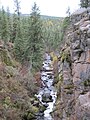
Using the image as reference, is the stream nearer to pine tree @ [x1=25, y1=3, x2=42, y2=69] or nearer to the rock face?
pine tree @ [x1=25, y1=3, x2=42, y2=69]

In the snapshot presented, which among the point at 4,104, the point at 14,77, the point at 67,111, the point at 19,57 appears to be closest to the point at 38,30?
the point at 19,57

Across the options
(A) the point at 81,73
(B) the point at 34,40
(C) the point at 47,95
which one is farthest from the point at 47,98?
(A) the point at 81,73

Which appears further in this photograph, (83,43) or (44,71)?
(44,71)

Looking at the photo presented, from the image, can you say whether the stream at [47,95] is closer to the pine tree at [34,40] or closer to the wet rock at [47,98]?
the wet rock at [47,98]

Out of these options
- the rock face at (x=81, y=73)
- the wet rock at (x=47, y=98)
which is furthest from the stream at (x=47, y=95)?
the rock face at (x=81, y=73)

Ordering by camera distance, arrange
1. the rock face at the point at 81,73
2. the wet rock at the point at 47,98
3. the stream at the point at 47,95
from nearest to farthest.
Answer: the rock face at the point at 81,73 → the stream at the point at 47,95 → the wet rock at the point at 47,98

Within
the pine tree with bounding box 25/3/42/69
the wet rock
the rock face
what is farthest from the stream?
the rock face

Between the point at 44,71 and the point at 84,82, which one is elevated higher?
the point at 84,82

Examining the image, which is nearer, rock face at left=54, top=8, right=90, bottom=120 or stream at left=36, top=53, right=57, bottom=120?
rock face at left=54, top=8, right=90, bottom=120

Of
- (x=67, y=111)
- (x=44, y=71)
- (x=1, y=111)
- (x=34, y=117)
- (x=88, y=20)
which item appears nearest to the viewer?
(x=88, y=20)

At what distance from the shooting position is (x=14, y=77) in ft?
143

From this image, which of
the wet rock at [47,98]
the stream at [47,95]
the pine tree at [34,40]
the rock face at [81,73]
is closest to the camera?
the rock face at [81,73]

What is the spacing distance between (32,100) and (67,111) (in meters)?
15.9

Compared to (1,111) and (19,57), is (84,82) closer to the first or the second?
(1,111)
